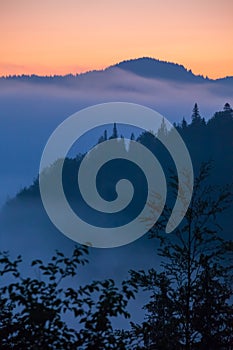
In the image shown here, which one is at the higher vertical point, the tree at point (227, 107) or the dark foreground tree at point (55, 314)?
the tree at point (227, 107)

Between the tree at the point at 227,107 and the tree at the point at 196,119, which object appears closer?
the tree at the point at 227,107

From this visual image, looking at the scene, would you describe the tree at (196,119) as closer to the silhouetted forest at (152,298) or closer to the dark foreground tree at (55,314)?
the silhouetted forest at (152,298)

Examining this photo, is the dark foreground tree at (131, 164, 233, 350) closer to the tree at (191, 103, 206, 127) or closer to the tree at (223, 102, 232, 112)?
the tree at (223, 102, 232, 112)

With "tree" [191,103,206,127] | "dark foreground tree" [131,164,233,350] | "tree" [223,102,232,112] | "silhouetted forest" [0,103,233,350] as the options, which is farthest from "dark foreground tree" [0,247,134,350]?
"tree" [191,103,206,127]

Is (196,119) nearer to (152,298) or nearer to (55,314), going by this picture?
(152,298)

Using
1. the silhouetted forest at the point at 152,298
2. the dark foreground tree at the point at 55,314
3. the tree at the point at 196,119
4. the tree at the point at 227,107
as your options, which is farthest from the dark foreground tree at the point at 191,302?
the tree at the point at 196,119

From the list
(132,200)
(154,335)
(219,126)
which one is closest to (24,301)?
(154,335)

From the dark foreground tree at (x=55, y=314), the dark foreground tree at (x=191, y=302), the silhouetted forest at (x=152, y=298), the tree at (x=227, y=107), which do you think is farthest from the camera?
the tree at (x=227, y=107)

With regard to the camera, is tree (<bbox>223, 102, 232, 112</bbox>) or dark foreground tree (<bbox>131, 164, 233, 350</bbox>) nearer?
dark foreground tree (<bbox>131, 164, 233, 350</bbox>)

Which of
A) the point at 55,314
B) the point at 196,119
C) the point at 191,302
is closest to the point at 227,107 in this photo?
the point at 196,119

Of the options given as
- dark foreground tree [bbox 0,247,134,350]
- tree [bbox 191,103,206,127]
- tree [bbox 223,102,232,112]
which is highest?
tree [bbox 191,103,206,127]

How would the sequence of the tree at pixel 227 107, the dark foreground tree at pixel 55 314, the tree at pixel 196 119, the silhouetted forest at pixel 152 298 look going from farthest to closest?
1. the tree at pixel 196 119
2. the tree at pixel 227 107
3. the silhouetted forest at pixel 152 298
4. the dark foreground tree at pixel 55 314

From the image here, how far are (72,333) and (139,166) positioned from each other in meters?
178

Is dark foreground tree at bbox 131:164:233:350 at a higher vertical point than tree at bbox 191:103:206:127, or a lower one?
lower
